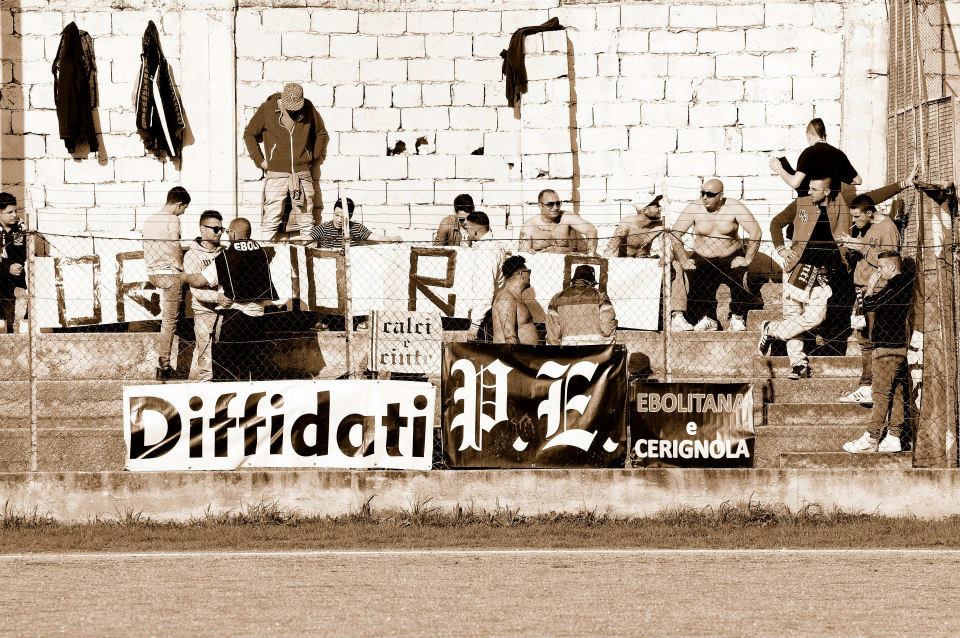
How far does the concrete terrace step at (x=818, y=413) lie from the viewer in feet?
46.2

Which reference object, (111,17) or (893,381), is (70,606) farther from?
(111,17)

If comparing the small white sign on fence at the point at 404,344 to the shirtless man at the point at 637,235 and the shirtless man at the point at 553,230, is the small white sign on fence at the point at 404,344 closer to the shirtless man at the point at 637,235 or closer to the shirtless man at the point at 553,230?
the shirtless man at the point at 553,230

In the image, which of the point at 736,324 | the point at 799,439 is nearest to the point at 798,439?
the point at 799,439

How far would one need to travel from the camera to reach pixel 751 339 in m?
15.3

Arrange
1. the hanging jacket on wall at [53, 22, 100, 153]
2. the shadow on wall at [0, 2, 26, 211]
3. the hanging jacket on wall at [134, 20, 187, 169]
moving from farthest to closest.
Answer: the shadow on wall at [0, 2, 26, 211] → the hanging jacket on wall at [134, 20, 187, 169] → the hanging jacket on wall at [53, 22, 100, 153]

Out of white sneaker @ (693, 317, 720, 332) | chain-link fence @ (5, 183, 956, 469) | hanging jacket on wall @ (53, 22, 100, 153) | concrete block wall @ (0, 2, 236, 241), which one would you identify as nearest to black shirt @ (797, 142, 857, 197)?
chain-link fence @ (5, 183, 956, 469)

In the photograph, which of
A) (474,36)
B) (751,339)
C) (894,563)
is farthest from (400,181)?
(894,563)

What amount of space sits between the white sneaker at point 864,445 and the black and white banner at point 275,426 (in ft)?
11.6

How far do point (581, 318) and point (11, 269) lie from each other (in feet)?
18.2

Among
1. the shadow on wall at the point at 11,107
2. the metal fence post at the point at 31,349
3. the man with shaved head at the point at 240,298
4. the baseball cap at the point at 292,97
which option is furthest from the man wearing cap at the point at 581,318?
the shadow on wall at the point at 11,107

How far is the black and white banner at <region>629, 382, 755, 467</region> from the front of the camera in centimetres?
1312

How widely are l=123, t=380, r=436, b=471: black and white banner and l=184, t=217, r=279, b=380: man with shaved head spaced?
1307 millimetres

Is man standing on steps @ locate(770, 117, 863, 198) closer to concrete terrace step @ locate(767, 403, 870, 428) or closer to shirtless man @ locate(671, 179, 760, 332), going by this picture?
shirtless man @ locate(671, 179, 760, 332)

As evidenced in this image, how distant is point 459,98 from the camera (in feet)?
65.3
